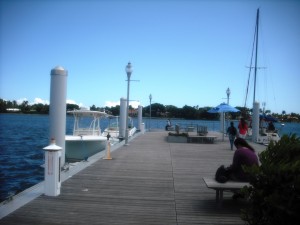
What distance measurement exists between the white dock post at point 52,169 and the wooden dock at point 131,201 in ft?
0.63

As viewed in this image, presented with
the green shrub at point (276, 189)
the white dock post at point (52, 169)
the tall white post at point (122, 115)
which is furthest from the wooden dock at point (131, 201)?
the tall white post at point (122, 115)

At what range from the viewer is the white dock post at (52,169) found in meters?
6.92

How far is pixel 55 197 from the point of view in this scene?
6.97 meters

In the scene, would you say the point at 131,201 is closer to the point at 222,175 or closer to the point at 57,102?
the point at 222,175

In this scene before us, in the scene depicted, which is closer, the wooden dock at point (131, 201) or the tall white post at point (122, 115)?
the wooden dock at point (131, 201)

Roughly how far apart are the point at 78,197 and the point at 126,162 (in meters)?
5.12

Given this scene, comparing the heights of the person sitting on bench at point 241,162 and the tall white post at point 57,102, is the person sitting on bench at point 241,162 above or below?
below

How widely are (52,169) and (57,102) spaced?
274 centimetres

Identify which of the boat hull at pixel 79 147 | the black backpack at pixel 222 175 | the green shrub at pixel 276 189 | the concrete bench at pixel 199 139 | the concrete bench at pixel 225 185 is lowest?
the boat hull at pixel 79 147

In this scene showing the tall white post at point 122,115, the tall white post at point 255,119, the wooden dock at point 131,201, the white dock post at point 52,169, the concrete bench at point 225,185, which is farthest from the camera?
the tall white post at point 122,115

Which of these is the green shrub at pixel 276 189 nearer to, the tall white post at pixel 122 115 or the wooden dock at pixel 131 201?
the wooden dock at pixel 131 201

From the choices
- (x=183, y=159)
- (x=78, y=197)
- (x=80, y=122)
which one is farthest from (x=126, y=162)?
(x=80, y=122)

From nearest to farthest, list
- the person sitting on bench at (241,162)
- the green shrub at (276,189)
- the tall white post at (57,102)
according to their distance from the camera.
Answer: the green shrub at (276,189), the person sitting on bench at (241,162), the tall white post at (57,102)

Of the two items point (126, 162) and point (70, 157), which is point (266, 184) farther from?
point (70, 157)
